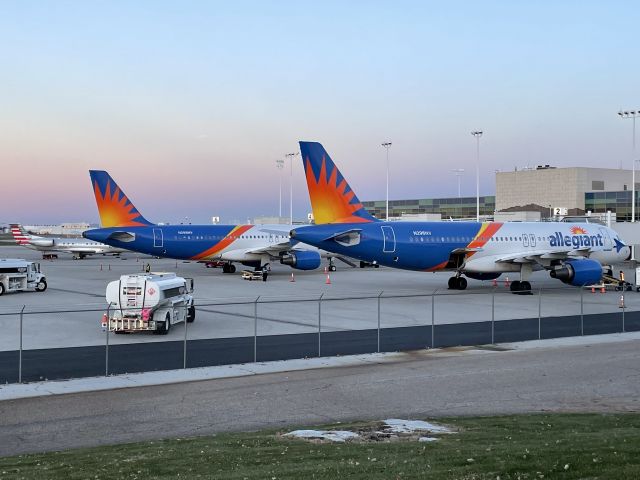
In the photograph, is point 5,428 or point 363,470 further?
point 5,428

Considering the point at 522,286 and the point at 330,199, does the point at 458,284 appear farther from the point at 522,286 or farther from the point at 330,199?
the point at 330,199

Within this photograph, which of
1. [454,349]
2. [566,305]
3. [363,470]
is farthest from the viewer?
[566,305]

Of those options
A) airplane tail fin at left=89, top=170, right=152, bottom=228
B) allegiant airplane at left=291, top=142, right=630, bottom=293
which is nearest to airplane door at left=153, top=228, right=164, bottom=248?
airplane tail fin at left=89, top=170, right=152, bottom=228

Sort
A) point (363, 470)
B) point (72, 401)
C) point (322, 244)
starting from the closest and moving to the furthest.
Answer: point (363, 470) < point (72, 401) < point (322, 244)

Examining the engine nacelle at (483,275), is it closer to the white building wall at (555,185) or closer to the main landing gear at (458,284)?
the main landing gear at (458,284)

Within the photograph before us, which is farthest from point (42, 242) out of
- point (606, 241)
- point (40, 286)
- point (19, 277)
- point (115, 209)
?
point (606, 241)

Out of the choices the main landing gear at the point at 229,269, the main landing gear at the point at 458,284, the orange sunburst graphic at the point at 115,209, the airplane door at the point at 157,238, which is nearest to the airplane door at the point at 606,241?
the main landing gear at the point at 458,284

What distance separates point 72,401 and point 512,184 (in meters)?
140

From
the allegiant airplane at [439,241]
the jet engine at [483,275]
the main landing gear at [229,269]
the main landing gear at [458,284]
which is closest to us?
the allegiant airplane at [439,241]

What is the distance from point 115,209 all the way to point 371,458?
159 feet

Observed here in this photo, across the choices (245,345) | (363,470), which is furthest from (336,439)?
(245,345)

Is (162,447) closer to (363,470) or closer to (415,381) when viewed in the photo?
(363,470)

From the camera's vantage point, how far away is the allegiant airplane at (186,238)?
56.4m

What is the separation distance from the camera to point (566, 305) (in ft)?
131
